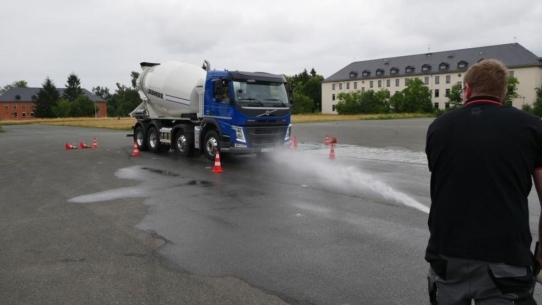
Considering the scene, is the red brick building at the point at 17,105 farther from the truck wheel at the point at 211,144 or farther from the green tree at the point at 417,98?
the truck wheel at the point at 211,144

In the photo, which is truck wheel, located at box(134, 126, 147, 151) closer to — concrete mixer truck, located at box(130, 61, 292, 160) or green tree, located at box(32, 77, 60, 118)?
concrete mixer truck, located at box(130, 61, 292, 160)

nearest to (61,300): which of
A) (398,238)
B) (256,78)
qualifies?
(398,238)

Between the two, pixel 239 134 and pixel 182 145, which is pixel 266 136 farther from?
pixel 182 145

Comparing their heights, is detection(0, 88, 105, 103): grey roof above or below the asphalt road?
above

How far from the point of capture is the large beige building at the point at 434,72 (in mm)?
83312

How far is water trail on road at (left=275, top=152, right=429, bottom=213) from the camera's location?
8262 millimetres

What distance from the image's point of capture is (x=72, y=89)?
11519cm

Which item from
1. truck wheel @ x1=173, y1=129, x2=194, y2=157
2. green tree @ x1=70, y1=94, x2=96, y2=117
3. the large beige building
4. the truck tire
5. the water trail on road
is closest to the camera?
the water trail on road

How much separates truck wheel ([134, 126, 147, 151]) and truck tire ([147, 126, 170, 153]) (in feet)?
0.98

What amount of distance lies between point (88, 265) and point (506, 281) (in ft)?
13.8

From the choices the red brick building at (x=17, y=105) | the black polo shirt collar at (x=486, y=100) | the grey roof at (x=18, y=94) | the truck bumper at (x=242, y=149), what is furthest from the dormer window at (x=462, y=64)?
the black polo shirt collar at (x=486, y=100)

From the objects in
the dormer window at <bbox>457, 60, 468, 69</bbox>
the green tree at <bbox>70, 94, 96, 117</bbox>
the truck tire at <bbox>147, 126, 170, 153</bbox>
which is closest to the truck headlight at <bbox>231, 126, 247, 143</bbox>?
the truck tire at <bbox>147, 126, 170, 153</bbox>

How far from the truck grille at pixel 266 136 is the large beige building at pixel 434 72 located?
77843 millimetres

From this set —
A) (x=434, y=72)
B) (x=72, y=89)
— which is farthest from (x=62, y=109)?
(x=434, y=72)
